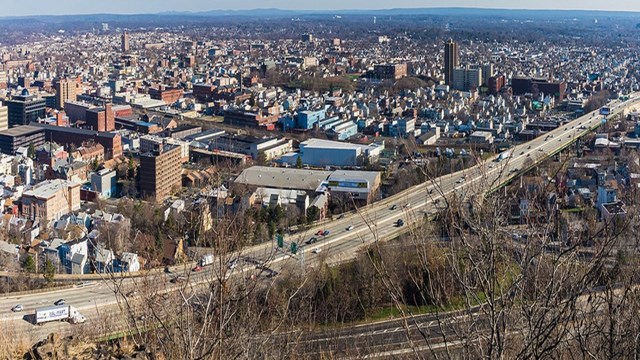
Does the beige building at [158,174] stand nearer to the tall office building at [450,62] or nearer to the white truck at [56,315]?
the white truck at [56,315]

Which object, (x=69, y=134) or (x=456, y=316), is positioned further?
(x=69, y=134)

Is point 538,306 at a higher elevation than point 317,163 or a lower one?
higher

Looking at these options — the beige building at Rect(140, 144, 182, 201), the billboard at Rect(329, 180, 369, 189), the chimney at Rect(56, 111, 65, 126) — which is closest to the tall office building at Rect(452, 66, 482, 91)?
the chimney at Rect(56, 111, 65, 126)

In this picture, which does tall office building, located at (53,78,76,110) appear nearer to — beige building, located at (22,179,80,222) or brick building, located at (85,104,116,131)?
brick building, located at (85,104,116,131)

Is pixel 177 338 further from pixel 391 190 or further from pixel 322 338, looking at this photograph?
pixel 391 190

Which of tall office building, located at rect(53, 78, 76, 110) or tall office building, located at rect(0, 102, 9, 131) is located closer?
tall office building, located at rect(0, 102, 9, 131)

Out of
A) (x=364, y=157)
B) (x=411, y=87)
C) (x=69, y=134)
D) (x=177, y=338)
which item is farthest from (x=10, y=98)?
(x=177, y=338)
